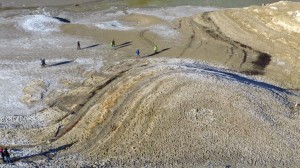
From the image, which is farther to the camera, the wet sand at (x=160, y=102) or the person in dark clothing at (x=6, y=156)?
the wet sand at (x=160, y=102)

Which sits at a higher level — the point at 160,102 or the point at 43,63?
the point at 160,102

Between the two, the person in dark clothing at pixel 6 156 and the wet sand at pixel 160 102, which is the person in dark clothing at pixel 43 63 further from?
the person in dark clothing at pixel 6 156

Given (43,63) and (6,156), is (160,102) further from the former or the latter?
(43,63)

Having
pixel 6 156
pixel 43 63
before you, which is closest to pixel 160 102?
pixel 6 156

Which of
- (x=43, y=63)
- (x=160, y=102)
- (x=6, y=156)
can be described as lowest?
(x=6, y=156)

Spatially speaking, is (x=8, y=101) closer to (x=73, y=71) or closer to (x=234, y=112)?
(x=73, y=71)

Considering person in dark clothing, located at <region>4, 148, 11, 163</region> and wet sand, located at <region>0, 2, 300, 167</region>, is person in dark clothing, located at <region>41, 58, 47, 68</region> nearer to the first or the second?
wet sand, located at <region>0, 2, 300, 167</region>

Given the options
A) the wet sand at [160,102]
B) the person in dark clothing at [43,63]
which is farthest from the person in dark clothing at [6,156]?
the person in dark clothing at [43,63]

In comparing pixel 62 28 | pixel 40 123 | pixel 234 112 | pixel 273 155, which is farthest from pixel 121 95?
pixel 62 28

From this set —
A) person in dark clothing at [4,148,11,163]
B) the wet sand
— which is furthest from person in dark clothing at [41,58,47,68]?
person in dark clothing at [4,148,11,163]
